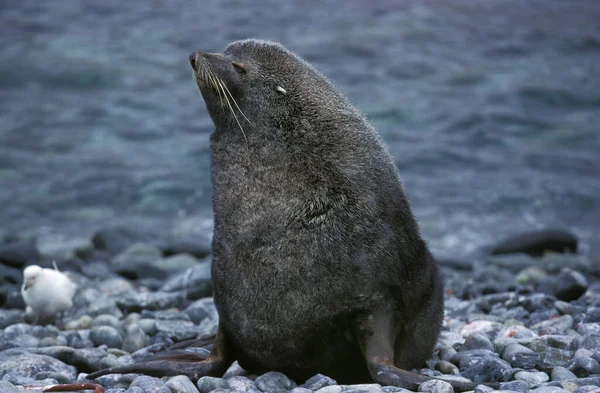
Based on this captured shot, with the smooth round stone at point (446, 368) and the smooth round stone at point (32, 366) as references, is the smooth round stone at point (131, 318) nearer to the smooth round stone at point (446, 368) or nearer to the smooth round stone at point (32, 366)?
the smooth round stone at point (32, 366)

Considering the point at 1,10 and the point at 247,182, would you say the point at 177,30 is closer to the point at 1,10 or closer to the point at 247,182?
the point at 1,10

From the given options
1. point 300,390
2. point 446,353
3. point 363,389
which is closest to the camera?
point 363,389

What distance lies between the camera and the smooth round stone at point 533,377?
5.36m

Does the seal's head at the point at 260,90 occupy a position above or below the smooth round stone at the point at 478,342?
above

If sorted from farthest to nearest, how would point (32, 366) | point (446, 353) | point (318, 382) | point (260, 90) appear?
point (446, 353)
point (32, 366)
point (260, 90)
point (318, 382)

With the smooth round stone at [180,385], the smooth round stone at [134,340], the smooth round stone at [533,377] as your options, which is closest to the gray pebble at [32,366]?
the smooth round stone at [180,385]

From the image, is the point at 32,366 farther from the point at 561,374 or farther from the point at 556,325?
the point at 556,325

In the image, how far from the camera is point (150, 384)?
5035 millimetres

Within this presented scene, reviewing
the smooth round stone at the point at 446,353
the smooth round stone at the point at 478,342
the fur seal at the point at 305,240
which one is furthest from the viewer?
the smooth round stone at the point at 478,342

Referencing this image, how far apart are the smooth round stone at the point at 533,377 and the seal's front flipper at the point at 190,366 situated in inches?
69.9

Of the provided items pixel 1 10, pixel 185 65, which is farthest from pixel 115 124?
pixel 1 10

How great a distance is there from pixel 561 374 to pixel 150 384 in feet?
7.88

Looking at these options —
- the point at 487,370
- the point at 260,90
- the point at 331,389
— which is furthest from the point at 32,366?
the point at 487,370

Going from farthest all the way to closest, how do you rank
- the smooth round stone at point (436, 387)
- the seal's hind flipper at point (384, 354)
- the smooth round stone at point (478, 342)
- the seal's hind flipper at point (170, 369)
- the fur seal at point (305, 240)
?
1. the smooth round stone at point (478, 342)
2. the seal's hind flipper at point (170, 369)
3. the fur seal at point (305, 240)
4. the seal's hind flipper at point (384, 354)
5. the smooth round stone at point (436, 387)
